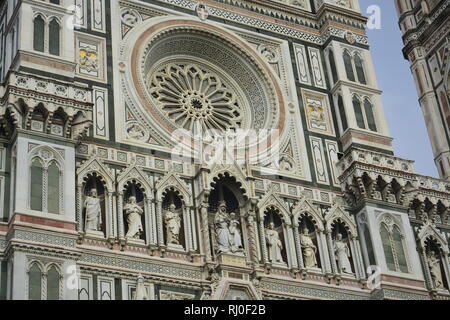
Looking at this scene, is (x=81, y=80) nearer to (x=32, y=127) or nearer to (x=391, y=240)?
(x=32, y=127)

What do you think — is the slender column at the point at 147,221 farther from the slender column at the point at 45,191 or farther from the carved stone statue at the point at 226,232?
the slender column at the point at 45,191

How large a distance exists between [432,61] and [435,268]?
827 centimetres

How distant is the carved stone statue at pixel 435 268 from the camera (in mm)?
23641

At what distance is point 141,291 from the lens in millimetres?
19656

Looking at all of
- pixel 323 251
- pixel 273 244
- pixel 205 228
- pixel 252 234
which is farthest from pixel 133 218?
pixel 323 251

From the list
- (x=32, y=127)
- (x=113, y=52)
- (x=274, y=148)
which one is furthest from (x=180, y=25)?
(x=32, y=127)

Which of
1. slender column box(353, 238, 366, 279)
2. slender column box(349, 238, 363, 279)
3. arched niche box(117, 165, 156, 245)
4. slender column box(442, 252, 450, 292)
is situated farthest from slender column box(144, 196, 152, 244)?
slender column box(442, 252, 450, 292)

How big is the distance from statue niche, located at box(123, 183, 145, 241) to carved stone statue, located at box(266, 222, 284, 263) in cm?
282

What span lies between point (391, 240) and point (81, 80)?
7600 millimetres

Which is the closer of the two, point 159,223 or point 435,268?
point 159,223

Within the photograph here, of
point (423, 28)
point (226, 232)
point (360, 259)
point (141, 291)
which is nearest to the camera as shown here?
point (141, 291)

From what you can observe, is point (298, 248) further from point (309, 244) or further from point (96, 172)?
point (96, 172)

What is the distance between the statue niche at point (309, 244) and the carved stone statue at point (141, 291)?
A: 4036 millimetres

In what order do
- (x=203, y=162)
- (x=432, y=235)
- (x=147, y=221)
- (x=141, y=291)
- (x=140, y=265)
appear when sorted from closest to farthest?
1. (x=141, y=291)
2. (x=140, y=265)
3. (x=147, y=221)
4. (x=203, y=162)
5. (x=432, y=235)
